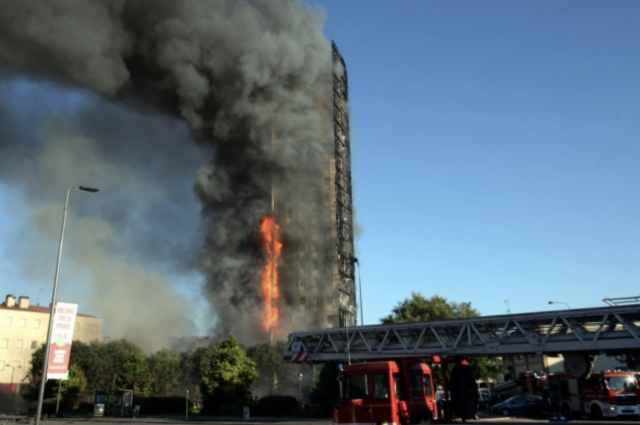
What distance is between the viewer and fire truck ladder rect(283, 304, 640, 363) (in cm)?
2275

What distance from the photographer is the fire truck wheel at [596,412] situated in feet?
81.1

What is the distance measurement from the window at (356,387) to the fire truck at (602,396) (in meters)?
18.3

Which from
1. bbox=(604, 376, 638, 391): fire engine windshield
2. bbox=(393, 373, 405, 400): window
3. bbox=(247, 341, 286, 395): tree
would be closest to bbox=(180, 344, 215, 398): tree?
bbox=(247, 341, 286, 395): tree

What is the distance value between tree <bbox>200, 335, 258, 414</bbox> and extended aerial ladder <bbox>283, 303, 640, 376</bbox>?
9.81 meters

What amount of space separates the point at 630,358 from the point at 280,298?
33.4 metres

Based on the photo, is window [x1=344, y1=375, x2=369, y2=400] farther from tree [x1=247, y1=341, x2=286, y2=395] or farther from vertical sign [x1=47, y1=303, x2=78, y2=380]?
tree [x1=247, y1=341, x2=286, y2=395]

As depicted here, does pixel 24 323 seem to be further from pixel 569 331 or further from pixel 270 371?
pixel 569 331

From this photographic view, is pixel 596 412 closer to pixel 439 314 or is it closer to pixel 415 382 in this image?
pixel 415 382

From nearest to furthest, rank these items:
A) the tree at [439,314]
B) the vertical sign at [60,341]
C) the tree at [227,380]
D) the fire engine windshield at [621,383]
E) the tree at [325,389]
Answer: the vertical sign at [60,341]
the fire engine windshield at [621,383]
the tree at [325,389]
the tree at [227,380]
the tree at [439,314]

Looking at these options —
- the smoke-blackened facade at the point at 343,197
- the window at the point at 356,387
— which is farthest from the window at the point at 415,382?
the smoke-blackened facade at the point at 343,197

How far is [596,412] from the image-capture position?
984 inches

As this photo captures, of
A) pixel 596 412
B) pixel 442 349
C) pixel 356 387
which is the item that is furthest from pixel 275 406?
pixel 356 387

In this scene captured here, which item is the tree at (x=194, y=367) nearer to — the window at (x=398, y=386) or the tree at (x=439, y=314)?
the tree at (x=439, y=314)

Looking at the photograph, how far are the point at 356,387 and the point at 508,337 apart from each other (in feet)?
52.4
